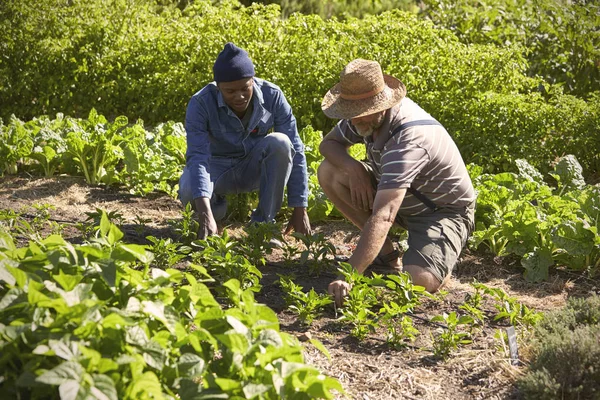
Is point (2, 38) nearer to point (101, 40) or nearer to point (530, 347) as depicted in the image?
point (101, 40)

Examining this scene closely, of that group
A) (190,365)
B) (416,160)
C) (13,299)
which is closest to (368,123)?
(416,160)

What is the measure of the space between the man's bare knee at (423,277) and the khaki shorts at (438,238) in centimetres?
3

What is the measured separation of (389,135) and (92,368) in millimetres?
2661

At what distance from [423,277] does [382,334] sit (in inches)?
27.6

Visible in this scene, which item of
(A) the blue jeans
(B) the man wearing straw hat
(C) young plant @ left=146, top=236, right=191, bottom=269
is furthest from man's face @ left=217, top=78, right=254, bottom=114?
(C) young plant @ left=146, top=236, right=191, bottom=269

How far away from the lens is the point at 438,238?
5.07 metres

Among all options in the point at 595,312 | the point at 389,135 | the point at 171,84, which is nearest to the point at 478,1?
the point at 171,84

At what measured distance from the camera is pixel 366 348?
4172mm

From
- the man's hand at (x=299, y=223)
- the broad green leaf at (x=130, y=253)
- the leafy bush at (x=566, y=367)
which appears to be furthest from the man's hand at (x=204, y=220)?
the leafy bush at (x=566, y=367)

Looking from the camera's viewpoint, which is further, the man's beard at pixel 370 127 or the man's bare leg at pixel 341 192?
the man's bare leg at pixel 341 192

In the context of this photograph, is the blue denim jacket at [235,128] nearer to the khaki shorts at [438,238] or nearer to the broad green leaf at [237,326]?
the khaki shorts at [438,238]

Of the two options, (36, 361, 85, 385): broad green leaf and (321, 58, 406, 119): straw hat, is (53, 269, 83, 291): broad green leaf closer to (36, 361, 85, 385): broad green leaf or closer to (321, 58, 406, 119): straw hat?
(36, 361, 85, 385): broad green leaf

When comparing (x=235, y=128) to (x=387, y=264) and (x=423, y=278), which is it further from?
(x=423, y=278)

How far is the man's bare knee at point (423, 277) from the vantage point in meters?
4.91
